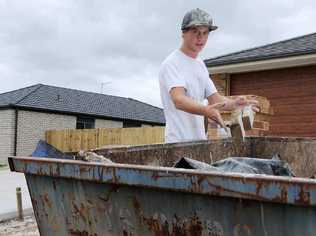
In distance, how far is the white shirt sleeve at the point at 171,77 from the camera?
306 centimetres

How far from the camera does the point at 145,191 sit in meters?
1.75

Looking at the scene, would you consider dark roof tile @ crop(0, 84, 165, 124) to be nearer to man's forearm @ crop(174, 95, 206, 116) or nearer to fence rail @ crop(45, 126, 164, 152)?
fence rail @ crop(45, 126, 164, 152)

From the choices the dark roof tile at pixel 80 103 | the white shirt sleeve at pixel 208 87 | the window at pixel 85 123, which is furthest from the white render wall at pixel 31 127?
the white shirt sleeve at pixel 208 87

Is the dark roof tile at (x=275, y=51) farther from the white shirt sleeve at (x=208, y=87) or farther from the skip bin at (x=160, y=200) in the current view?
the skip bin at (x=160, y=200)

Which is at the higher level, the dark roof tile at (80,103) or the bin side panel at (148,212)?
the dark roof tile at (80,103)

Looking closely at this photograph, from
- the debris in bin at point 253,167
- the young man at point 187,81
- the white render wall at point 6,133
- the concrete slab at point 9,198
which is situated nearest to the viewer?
the debris in bin at point 253,167

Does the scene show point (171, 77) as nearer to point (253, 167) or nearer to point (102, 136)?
point (253, 167)

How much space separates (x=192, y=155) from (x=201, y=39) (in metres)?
0.83

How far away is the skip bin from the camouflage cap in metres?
1.50

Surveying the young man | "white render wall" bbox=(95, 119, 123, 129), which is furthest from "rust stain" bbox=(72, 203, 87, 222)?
"white render wall" bbox=(95, 119, 123, 129)

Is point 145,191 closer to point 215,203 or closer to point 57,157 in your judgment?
point 215,203

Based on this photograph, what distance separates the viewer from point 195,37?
3.18 metres

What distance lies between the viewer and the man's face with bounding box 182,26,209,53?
3.14 metres

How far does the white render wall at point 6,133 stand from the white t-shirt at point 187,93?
2366 centimetres
